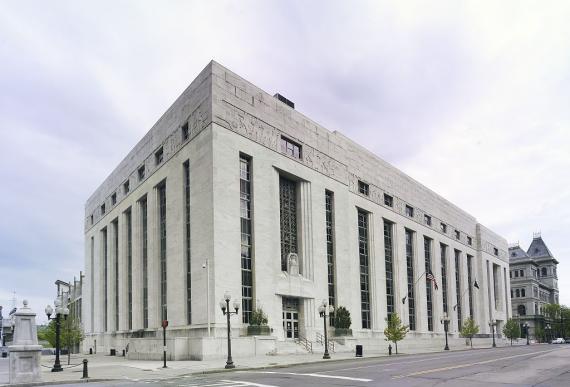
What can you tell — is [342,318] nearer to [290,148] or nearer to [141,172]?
[290,148]

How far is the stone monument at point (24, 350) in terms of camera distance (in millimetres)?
23609

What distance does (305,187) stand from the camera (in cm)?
5781

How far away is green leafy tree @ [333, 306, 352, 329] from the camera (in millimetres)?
56375

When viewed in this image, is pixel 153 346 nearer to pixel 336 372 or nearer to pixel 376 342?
pixel 336 372

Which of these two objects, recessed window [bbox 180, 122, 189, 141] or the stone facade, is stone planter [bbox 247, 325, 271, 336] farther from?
the stone facade

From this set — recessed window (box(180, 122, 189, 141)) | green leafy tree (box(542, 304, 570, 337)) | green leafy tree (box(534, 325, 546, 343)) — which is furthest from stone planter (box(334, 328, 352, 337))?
green leafy tree (box(542, 304, 570, 337))

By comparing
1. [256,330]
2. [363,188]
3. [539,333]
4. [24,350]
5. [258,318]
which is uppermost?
[363,188]

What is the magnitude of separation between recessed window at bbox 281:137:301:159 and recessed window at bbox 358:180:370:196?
47.5 feet

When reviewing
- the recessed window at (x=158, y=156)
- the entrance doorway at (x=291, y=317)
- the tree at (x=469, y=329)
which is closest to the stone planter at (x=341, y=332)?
the entrance doorway at (x=291, y=317)

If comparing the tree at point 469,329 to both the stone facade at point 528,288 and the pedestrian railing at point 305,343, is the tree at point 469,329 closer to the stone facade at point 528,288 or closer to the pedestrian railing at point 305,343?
the pedestrian railing at point 305,343

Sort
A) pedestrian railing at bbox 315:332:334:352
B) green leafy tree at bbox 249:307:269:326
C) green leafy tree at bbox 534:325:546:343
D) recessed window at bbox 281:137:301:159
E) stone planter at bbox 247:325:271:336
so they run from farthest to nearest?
green leafy tree at bbox 534:325:546:343
recessed window at bbox 281:137:301:159
pedestrian railing at bbox 315:332:334:352
green leafy tree at bbox 249:307:269:326
stone planter at bbox 247:325:271:336

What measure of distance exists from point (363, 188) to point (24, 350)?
172ft

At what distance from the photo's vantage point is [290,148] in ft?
187

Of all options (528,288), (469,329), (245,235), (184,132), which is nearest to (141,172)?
(184,132)
